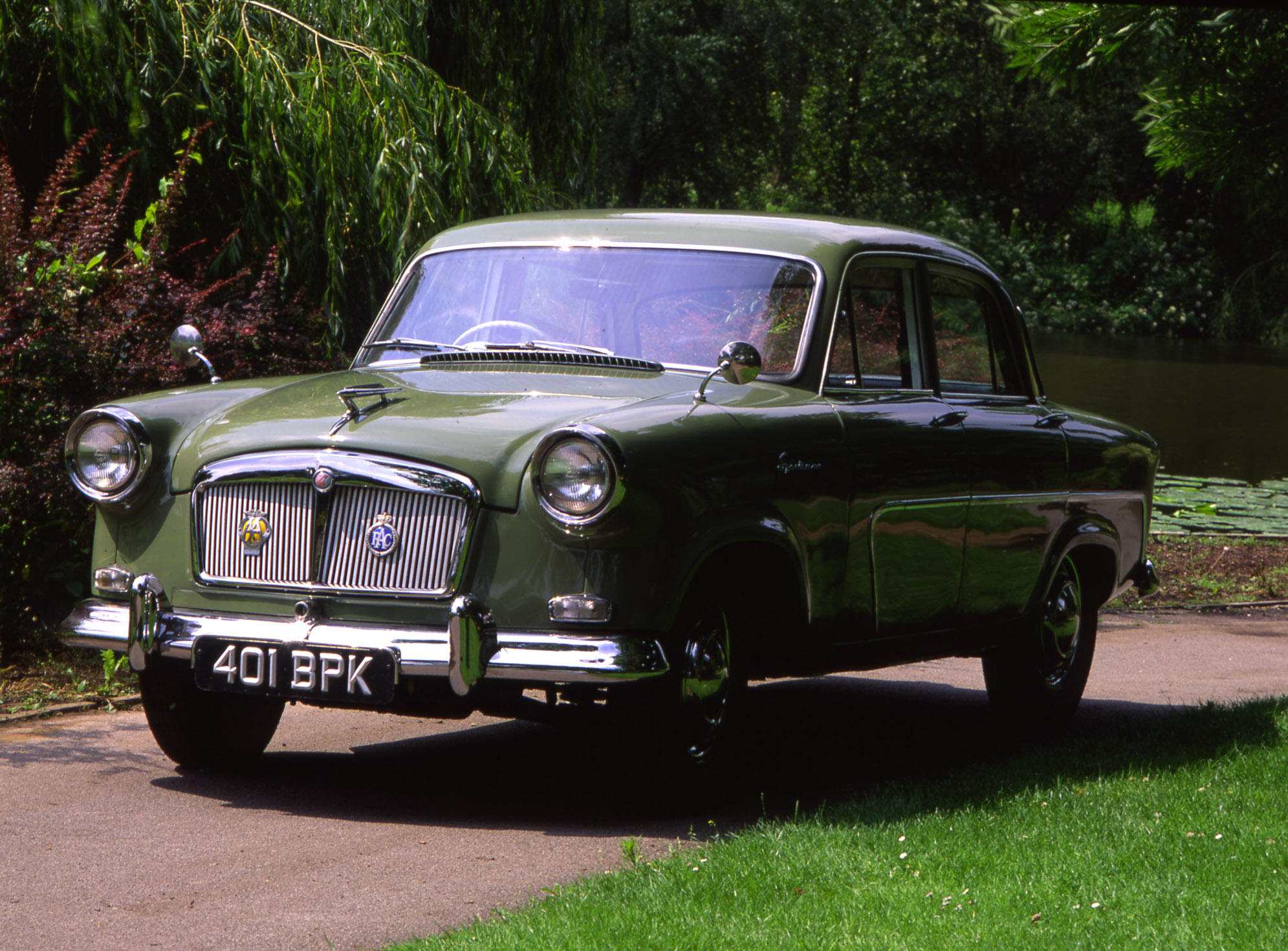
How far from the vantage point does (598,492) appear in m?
4.88

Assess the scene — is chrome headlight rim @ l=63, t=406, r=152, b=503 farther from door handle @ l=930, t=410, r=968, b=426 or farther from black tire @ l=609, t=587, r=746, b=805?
door handle @ l=930, t=410, r=968, b=426

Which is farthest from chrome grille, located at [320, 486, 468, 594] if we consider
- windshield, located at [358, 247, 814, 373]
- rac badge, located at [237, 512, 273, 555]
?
windshield, located at [358, 247, 814, 373]

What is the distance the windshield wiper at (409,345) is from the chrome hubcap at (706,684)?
161 cm

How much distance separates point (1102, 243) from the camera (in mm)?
49312

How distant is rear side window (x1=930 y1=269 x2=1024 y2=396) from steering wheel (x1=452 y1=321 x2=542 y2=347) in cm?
169

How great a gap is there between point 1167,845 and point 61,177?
20.2 ft

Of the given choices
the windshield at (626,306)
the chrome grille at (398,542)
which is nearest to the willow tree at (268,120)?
the windshield at (626,306)

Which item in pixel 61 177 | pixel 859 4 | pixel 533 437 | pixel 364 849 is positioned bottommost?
pixel 364 849

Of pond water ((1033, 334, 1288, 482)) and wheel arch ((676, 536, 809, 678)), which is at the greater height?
wheel arch ((676, 536, 809, 678))

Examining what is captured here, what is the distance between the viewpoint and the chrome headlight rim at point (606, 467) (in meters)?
4.86

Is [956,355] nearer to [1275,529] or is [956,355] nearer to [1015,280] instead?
[1275,529]

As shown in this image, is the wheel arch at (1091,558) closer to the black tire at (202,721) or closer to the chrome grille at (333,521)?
the chrome grille at (333,521)

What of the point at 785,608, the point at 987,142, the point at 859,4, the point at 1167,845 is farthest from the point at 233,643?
the point at 987,142

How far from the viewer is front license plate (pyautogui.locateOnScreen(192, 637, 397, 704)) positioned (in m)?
4.92
